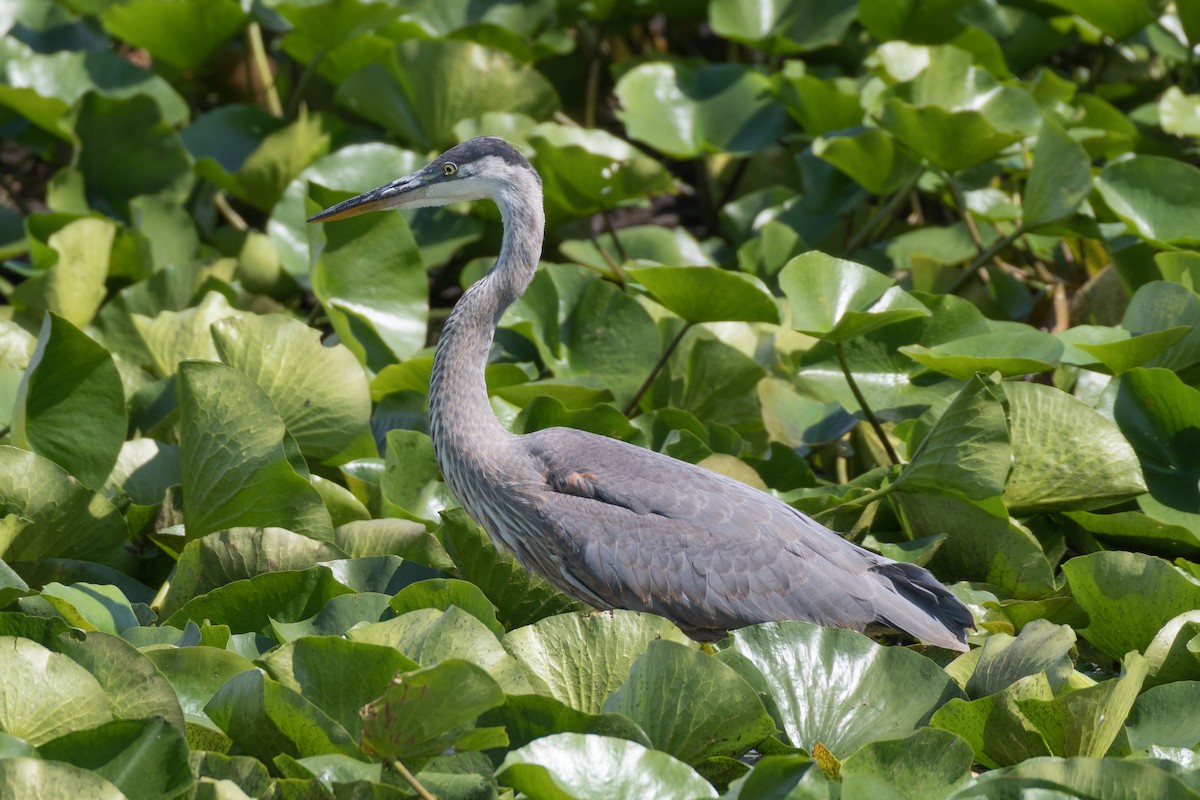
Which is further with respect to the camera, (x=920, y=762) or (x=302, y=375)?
(x=302, y=375)

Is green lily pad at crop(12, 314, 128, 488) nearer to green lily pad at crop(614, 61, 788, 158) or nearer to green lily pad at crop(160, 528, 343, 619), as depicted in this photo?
green lily pad at crop(160, 528, 343, 619)

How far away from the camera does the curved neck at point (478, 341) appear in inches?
153

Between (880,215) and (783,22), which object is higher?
(783,22)

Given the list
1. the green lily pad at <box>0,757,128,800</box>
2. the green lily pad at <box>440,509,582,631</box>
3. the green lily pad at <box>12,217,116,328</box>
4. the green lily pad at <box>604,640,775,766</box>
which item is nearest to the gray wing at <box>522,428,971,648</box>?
the green lily pad at <box>440,509,582,631</box>

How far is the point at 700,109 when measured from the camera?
604cm

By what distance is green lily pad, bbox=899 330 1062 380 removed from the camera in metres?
3.98

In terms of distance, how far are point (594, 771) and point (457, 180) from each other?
2.10 m

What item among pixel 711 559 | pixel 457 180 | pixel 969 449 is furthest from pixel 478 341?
pixel 969 449

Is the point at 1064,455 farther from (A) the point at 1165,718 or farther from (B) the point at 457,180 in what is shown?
(B) the point at 457,180

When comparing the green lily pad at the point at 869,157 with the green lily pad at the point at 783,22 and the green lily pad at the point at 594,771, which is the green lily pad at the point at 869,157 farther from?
the green lily pad at the point at 594,771

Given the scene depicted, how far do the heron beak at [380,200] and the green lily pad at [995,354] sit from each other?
1512mm

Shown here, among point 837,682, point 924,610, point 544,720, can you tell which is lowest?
point 924,610

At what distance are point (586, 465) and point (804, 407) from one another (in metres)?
1.06

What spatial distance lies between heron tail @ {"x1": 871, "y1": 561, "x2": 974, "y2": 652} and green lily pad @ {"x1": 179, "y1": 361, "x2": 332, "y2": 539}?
1473 mm
